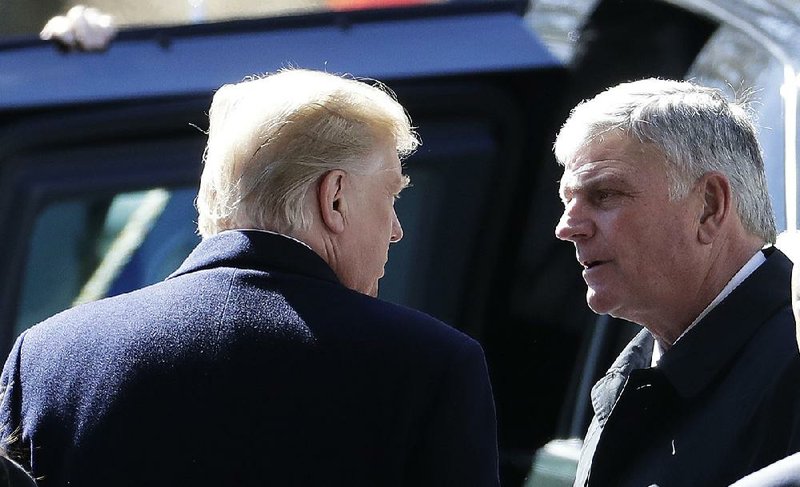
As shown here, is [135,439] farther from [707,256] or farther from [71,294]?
[71,294]

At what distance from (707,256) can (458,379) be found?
604 millimetres

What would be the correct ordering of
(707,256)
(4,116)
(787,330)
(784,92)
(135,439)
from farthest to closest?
(4,116)
(784,92)
(707,256)
(787,330)
(135,439)

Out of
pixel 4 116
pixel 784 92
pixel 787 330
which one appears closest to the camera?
pixel 787 330

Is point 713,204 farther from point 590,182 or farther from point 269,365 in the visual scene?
point 269,365

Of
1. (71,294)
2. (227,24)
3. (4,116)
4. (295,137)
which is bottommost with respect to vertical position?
(71,294)

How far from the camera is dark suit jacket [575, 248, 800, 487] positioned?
195cm

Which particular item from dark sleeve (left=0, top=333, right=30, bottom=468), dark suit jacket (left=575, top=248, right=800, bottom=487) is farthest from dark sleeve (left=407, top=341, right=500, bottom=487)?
dark sleeve (left=0, top=333, right=30, bottom=468)

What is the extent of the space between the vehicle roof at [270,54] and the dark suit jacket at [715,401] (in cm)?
175

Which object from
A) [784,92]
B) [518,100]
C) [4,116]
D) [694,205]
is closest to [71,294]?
[4,116]

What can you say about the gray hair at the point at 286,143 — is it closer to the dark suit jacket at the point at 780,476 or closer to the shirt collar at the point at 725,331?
the shirt collar at the point at 725,331

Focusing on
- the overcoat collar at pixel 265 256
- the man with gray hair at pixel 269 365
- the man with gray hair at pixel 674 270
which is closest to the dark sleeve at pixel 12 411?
the man with gray hair at pixel 269 365

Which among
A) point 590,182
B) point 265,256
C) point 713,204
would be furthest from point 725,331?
point 265,256

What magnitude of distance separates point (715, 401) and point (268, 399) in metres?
0.65

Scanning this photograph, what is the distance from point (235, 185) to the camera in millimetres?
1862
